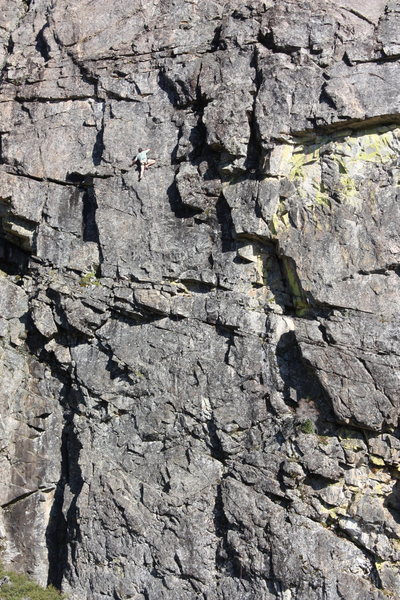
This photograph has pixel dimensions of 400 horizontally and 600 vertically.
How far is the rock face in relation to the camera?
17297mm

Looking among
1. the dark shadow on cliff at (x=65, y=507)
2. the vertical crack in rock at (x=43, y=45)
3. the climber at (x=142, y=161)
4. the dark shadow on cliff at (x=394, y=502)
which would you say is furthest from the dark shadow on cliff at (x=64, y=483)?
the vertical crack in rock at (x=43, y=45)

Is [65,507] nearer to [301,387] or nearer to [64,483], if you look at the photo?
[64,483]

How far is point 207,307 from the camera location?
61.7ft

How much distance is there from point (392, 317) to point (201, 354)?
15.5 feet

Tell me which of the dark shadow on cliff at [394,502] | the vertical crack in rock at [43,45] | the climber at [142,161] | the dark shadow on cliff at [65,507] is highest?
the vertical crack in rock at [43,45]

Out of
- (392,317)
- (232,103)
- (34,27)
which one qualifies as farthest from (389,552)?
(34,27)

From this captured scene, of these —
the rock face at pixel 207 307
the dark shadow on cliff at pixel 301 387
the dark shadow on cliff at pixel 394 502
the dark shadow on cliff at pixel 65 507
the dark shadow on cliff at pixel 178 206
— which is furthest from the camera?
the dark shadow on cliff at pixel 65 507

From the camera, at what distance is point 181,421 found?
18703mm

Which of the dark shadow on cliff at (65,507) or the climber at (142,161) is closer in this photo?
the dark shadow on cliff at (65,507)

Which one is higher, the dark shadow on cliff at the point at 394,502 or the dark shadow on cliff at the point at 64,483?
the dark shadow on cliff at the point at 64,483

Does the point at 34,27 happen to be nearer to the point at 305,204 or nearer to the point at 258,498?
the point at 305,204

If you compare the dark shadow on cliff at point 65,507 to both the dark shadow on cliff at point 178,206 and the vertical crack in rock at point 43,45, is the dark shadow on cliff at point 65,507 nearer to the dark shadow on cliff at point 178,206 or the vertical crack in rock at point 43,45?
the dark shadow on cliff at point 178,206

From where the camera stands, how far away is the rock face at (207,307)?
1730cm

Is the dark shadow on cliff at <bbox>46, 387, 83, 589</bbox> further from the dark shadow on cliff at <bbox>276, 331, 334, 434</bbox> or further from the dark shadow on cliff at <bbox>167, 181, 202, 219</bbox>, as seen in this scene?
the dark shadow on cliff at <bbox>276, 331, 334, 434</bbox>
